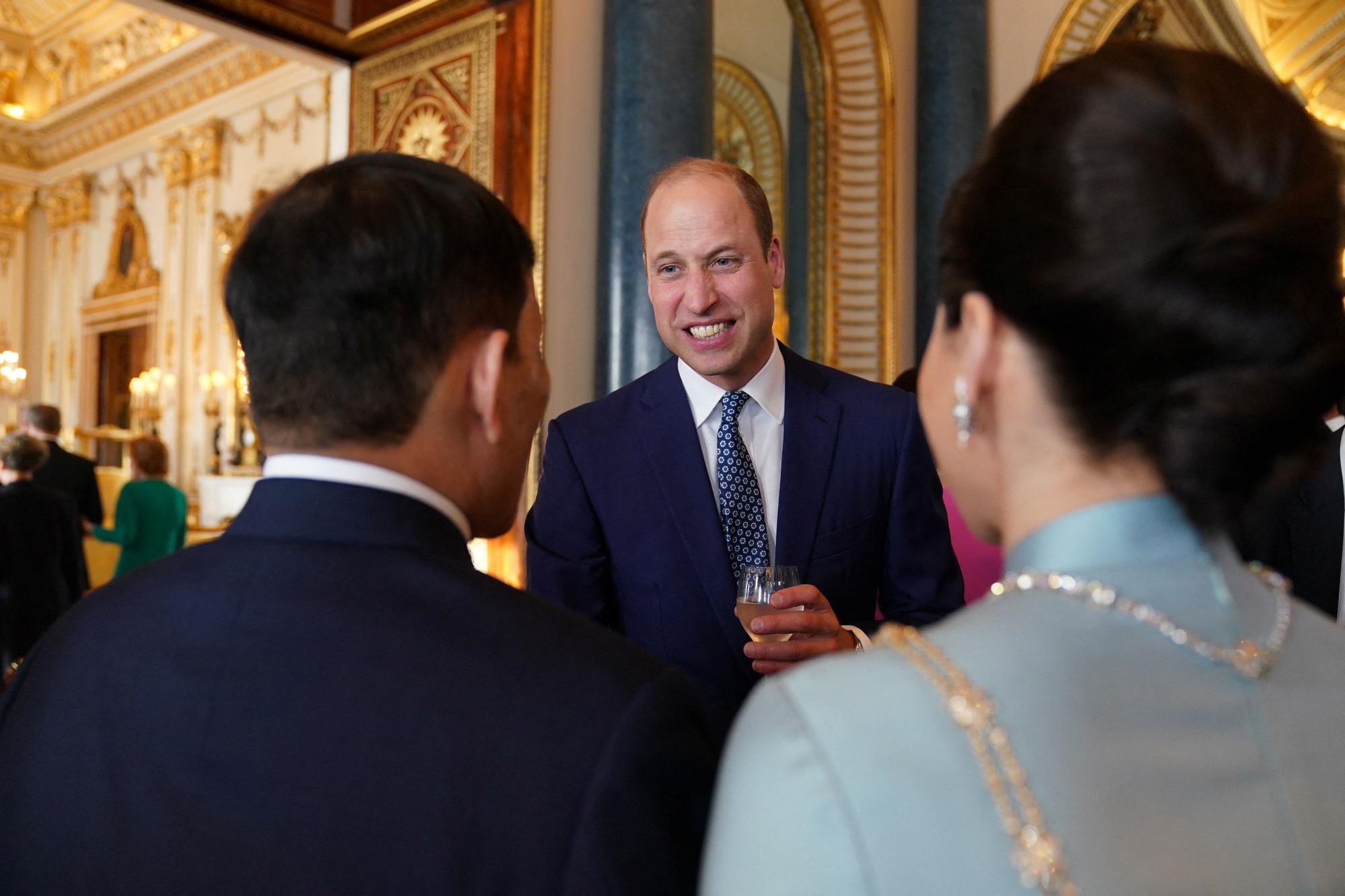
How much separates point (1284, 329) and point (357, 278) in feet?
2.29

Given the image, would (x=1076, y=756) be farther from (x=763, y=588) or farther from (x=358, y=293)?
(x=763, y=588)

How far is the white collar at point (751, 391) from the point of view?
2.09 meters

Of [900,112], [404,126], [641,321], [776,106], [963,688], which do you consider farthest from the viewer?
[776,106]

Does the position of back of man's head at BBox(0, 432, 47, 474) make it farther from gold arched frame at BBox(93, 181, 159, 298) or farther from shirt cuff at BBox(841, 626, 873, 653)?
gold arched frame at BBox(93, 181, 159, 298)

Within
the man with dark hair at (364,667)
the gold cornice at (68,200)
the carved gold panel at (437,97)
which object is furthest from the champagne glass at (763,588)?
the gold cornice at (68,200)

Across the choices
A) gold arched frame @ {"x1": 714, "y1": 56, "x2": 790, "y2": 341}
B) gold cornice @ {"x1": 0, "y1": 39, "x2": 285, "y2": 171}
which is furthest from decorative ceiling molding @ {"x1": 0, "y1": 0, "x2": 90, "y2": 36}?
gold arched frame @ {"x1": 714, "y1": 56, "x2": 790, "y2": 341}

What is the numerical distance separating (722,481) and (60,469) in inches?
232

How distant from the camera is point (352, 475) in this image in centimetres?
95

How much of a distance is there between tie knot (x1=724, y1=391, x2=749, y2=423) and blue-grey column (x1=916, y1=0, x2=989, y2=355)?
160 inches

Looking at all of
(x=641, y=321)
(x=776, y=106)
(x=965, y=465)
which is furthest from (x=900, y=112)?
(x=965, y=465)

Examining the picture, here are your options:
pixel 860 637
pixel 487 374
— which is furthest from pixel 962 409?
pixel 860 637

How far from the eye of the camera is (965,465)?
2.78ft

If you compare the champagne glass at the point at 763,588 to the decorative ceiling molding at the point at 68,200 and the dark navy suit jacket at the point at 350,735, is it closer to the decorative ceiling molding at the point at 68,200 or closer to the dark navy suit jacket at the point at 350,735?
the dark navy suit jacket at the point at 350,735

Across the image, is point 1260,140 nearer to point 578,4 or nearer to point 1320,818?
point 1320,818
